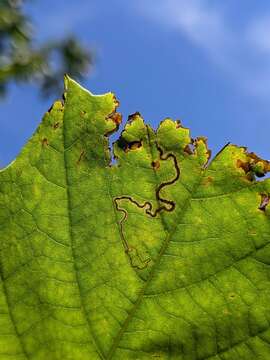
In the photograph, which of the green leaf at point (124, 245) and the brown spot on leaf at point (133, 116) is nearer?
the green leaf at point (124, 245)

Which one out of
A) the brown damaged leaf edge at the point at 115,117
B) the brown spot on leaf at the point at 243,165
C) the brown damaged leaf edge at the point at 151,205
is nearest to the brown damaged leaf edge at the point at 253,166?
the brown spot on leaf at the point at 243,165

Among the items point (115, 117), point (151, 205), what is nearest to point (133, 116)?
point (115, 117)

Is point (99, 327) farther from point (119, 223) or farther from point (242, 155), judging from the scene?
point (242, 155)

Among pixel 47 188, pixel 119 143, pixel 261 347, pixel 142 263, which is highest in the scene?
pixel 119 143

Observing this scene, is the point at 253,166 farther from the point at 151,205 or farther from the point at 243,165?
the point at 151,205

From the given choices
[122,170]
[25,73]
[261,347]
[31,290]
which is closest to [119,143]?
[122,170]

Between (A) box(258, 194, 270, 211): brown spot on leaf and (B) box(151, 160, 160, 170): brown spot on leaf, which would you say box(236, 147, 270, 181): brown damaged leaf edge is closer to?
(A) box(258, 194, 270, 211): brown spot on leaf

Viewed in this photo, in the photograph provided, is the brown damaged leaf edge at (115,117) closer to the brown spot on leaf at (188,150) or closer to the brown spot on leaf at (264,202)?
the brown spot on leaf at (188,150)

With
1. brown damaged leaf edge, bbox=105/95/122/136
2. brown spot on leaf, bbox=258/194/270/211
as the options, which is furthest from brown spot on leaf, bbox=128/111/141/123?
brown spot on leaf, bbox=258/194/270/211
